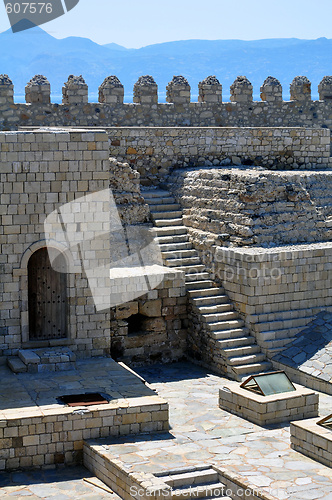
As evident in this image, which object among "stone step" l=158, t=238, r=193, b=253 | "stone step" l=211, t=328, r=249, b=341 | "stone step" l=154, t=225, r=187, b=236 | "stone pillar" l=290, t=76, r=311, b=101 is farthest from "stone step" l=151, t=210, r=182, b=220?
"stone pillar" l=290, t=76, r=311, b=101

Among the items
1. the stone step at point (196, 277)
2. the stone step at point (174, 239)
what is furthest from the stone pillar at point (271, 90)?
the stone step at point (196, 277)

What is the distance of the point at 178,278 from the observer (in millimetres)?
15539

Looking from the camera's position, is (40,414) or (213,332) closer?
(40,414)

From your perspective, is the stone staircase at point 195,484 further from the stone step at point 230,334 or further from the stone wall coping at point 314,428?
the stone step at point 230,334

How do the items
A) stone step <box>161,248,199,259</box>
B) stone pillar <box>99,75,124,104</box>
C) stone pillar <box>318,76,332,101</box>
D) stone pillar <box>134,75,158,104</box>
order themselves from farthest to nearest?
stone pillar <box>318,76,332,101</box>
stone pillar <box>134,75,158,104</box>
stone pillar <box>99,75,124,104</box>
stone step <box>161,248,199,259</box>

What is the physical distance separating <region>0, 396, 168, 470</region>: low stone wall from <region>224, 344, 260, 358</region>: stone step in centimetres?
313

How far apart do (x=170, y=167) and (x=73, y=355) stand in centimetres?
651

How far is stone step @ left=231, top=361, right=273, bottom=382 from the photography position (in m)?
14.3

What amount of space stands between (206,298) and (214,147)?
190 inches

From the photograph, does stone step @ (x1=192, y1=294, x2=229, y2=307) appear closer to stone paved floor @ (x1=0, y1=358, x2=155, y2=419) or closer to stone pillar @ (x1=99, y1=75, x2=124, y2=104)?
stone paved floor @ (x1=0, y1=358, x2=155, y2=419)

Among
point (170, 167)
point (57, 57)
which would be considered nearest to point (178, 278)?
point (170, 167)

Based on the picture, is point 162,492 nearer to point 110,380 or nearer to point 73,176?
point 110,380

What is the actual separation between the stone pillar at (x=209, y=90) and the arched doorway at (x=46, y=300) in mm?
8590

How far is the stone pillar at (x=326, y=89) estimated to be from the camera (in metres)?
22.4
